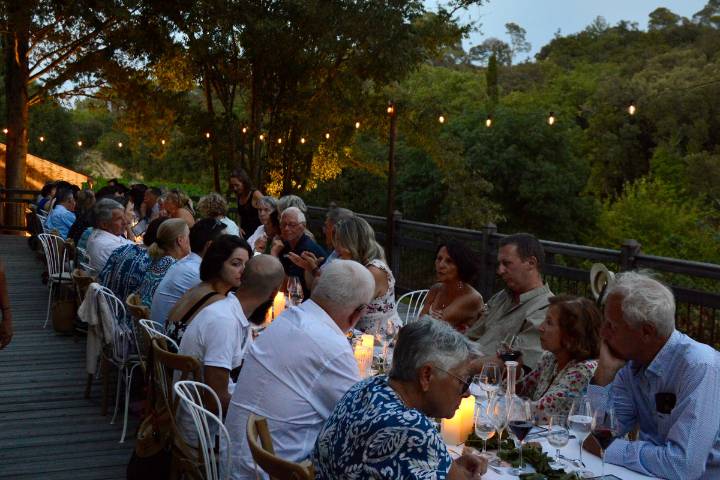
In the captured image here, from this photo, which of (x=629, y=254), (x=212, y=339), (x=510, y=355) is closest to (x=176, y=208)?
(x=629, y=254)

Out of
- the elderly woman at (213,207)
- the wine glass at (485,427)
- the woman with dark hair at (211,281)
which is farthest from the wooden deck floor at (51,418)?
the wine glass at (485,427)

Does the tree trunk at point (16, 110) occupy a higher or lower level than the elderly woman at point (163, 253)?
higher

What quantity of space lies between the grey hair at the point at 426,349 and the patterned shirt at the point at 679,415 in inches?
30.6

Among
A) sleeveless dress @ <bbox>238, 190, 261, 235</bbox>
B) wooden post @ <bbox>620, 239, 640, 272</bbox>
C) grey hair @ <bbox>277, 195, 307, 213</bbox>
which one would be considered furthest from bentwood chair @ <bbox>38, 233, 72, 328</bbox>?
wooden post @ <bbox>620, 239, 640, 272</bbox>

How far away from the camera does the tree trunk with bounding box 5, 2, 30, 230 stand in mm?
16438

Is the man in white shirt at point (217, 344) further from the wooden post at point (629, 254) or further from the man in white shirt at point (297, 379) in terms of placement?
the wooden post at point (629, 254)

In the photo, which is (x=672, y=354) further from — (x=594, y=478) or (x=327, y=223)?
(x=327, y=223)

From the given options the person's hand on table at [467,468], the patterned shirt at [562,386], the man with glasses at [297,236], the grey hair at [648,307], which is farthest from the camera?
the man with glasses at [297,236]

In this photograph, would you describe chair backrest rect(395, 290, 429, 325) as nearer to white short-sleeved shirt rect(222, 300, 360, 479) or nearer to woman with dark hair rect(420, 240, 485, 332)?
woman with dark hair rect(420, 240, 485, 332)

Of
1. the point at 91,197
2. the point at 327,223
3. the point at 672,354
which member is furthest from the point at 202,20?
the point at 672,354

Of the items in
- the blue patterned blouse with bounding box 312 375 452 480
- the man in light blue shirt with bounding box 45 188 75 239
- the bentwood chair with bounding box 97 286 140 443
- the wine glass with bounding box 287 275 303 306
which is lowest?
the bentwood chair with bounding box 97 286 140 443

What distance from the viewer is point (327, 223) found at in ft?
19.5

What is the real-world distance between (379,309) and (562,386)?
191 centimetres

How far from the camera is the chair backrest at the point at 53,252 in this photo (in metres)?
7.78
